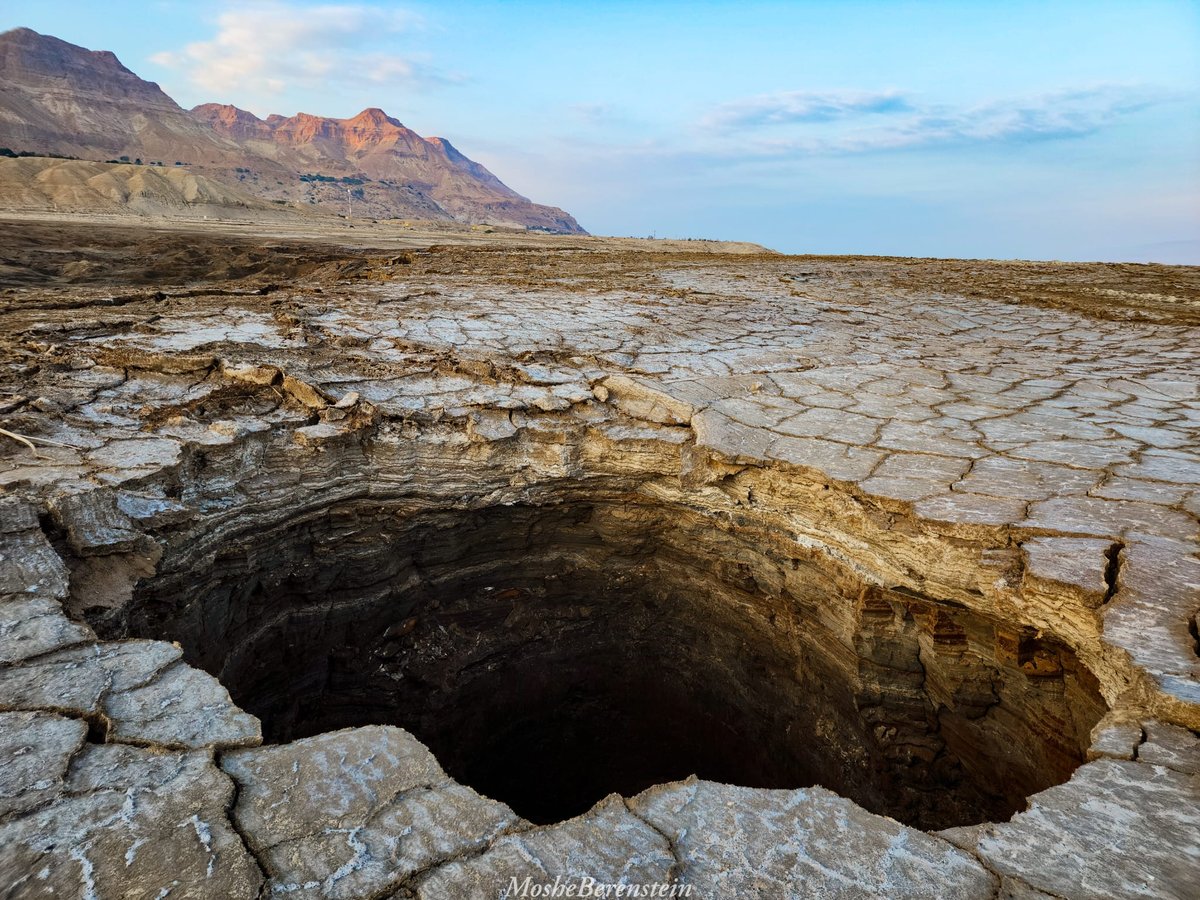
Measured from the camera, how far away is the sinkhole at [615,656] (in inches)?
90.8

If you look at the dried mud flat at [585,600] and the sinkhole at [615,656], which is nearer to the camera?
the dried mud flat at [585,600]

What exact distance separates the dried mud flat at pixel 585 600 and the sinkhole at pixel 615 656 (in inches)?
0.7

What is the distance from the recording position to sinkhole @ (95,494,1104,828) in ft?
7.57

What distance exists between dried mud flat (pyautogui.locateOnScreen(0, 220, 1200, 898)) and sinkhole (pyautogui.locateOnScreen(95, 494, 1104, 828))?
17 mm

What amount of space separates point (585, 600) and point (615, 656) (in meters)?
0.40

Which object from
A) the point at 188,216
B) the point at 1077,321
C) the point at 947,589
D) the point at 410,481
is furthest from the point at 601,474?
the point at 188,216

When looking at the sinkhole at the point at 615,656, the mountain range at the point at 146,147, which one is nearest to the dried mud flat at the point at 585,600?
the sinkhole at the point at 615,656

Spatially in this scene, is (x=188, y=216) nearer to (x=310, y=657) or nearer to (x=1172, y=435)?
(x=310, y=657)

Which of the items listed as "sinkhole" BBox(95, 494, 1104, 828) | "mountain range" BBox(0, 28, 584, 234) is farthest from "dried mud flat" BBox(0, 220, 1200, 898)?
"mountain range" BBox(0, 28, 584, 234)
